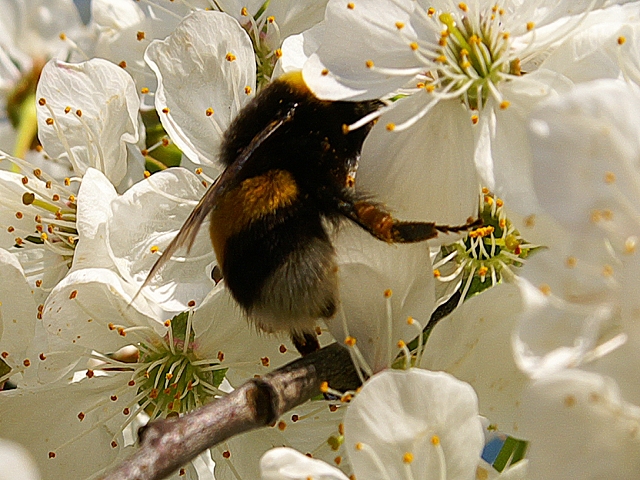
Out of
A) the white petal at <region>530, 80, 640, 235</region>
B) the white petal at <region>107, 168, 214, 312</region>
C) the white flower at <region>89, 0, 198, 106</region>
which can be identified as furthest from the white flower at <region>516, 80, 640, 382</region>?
the white flower at <region>89, 0, 198, 106</region>

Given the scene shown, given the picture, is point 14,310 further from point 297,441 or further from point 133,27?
point 133,27

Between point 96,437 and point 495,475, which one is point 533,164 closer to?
point 495,475

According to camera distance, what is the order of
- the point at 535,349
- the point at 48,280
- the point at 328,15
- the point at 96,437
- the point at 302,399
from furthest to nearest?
the point at 48,280 < the point at 96,437 < the point at 328,15 < the point at 302,399 < the point at 535,349

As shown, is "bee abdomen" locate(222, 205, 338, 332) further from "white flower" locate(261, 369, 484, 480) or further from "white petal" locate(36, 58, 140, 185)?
"white petal" locate(36, 58, 140, 185)

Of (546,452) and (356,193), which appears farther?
(356,193)

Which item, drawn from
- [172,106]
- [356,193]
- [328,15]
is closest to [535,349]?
[356,193]

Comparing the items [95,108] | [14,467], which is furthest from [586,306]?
[95,108]

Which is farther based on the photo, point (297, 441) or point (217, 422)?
point (297, 441)
